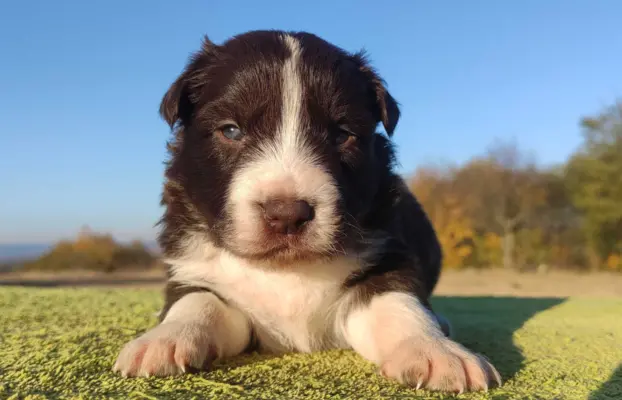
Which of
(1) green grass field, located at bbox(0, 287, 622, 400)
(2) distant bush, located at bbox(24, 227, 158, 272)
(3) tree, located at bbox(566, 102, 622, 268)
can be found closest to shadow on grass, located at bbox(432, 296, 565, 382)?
(1) green grass field, located at bbox(0, 287, 622, 400)

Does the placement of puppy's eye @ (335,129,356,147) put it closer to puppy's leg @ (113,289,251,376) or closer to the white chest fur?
the white chest fur

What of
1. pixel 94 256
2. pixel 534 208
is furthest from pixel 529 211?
pixel 94 256

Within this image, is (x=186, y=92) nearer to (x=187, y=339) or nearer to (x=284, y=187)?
(x=284, y=187)

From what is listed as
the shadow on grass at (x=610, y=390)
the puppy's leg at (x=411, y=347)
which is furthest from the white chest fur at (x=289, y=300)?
the shadow on grass at (x=610, y=390)

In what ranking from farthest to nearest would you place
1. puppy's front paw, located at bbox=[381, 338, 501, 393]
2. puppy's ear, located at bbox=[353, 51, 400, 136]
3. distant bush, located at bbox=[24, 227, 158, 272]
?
distant bush, located at bbox=[24, 227, 158, 272]
puppy's ear, located at bbox=[353, 51, 400, 136]
puppy's front paw, located at bbox=[381, 338, 501, 393]

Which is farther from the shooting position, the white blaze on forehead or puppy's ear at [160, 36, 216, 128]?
puppy's ear at [160, 36, 216, 128]

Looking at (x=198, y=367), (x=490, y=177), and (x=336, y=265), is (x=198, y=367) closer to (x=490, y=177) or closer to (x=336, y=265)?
(x=336, y=265)

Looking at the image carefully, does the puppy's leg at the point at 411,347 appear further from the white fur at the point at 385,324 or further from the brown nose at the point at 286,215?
the brown nose at the point at 286,215
